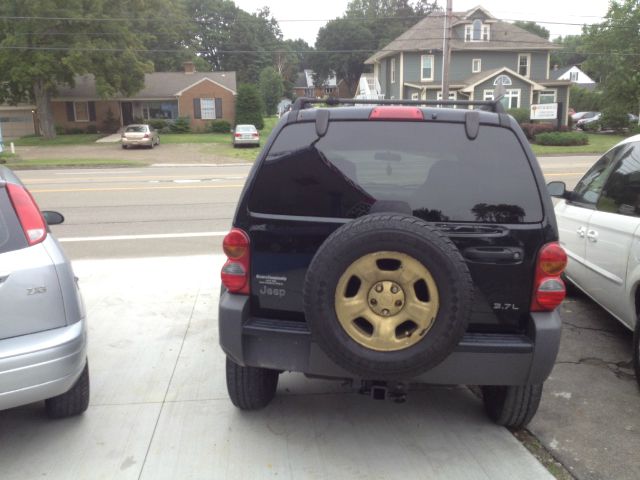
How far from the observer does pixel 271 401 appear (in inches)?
160

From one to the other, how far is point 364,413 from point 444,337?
1326 mm

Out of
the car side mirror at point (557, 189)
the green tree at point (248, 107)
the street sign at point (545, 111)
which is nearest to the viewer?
the car side mirror at point (557, 189)

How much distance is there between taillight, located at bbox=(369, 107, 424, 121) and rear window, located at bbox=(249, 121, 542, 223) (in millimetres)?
34

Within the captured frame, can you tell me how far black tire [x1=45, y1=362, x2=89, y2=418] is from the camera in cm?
369

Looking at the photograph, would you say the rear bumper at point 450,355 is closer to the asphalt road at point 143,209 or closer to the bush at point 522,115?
the asphalt road at point 143,209

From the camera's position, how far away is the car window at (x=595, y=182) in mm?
5207

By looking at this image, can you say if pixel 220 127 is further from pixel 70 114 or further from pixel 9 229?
pixel 9 229

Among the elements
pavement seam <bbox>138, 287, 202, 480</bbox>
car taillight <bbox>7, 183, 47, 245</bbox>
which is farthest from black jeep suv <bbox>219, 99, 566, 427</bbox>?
car taillight <bbox>7, 183, 47, 245</bbox>

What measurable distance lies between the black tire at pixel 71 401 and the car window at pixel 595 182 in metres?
4.33

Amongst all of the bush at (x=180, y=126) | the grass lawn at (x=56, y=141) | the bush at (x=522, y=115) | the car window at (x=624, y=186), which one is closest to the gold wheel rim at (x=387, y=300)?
the car window at (x=624, y=186)

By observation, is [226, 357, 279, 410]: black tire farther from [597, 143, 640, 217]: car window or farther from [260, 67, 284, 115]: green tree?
[260, 67, 284, 115]: green tree

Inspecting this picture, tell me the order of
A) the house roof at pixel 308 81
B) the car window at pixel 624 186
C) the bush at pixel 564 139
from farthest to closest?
the house roof at pixel 308 81, the bush at pixel 564 139, the car window at pixel 624 186

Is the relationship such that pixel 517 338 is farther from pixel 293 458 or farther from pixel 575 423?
pixel 293 458

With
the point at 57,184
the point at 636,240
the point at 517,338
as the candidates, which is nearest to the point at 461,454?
the point at 517,338
